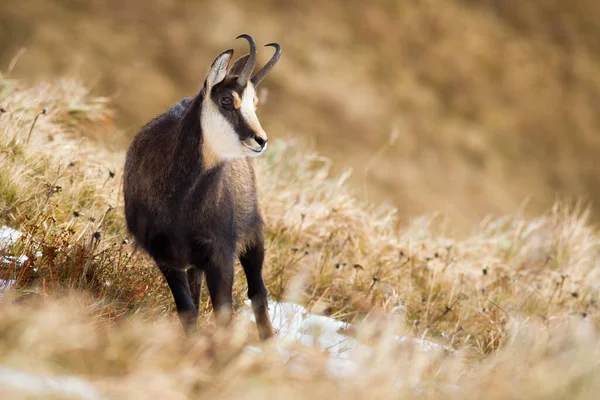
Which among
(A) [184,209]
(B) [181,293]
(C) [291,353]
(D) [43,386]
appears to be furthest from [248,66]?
(D) [43,386]

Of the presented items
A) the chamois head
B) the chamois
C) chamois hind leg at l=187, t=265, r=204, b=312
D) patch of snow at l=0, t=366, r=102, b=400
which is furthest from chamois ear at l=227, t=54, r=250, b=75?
patch of snow at l=0, t=366, r=102, b=400

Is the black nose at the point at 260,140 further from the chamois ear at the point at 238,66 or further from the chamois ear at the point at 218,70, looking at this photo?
the chamois ear at the point at 238,66

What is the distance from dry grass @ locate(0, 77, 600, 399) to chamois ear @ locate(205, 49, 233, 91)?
1.04m

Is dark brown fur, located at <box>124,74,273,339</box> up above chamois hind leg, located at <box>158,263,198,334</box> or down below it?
above

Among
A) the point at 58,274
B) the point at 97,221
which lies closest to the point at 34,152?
the point at 97,221

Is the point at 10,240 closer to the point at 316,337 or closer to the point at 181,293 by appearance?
the point at 181,293

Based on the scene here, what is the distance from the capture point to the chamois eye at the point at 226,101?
12.8ft

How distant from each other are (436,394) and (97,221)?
2.86 metres

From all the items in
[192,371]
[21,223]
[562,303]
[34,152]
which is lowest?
[562,303]

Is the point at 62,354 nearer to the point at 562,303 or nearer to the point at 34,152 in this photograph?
the point at 34,152

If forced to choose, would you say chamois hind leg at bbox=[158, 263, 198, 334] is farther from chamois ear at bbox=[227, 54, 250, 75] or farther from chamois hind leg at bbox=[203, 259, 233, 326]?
chamois ear at bbox=[227, 54, 250, 75]

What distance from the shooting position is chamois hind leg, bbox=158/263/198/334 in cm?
392

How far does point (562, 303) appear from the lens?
6.36 m

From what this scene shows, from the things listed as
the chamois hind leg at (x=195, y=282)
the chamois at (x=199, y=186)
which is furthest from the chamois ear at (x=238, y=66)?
the chamois hind leg at (x=195, y=282)
